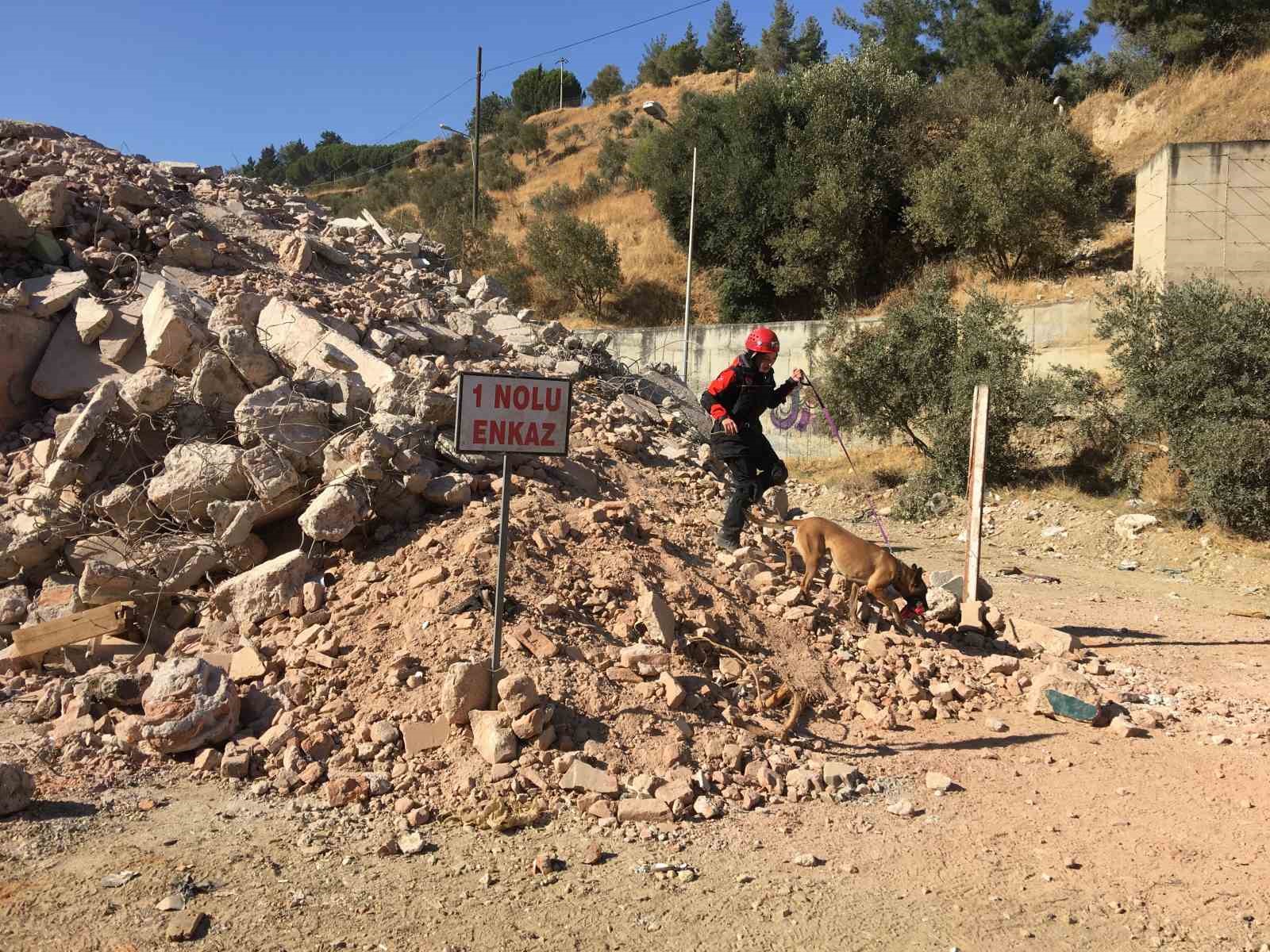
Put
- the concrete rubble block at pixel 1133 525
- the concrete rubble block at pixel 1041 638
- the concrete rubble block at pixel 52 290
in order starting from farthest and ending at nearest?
the concrete rubble block at pixel 1133 525
the concrete rubble block at pixel 52 290
the concrete rubble block at pixel 1041 638

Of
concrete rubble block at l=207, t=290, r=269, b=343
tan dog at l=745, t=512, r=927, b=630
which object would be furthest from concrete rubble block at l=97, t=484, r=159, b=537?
tan dog at l=745, t=512, r=927, b=630

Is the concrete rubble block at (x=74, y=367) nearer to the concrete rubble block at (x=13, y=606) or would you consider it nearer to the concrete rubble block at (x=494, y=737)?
the concrete rubble block at (x=13, y=606)

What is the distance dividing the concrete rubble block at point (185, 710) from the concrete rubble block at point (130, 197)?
6.89m

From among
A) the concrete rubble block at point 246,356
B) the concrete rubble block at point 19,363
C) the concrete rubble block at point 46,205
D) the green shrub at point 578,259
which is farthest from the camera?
the green shrub at point 578,259

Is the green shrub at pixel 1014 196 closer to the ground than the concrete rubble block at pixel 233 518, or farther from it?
farther from it

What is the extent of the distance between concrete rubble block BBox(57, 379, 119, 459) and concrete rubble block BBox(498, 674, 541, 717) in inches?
152

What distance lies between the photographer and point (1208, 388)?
12930mm

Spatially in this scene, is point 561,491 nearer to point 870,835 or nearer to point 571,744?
point 571,744

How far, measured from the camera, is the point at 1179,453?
1323 cm

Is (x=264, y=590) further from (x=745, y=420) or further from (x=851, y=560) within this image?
(x=851, y=560)

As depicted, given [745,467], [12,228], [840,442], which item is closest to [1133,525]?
[840,442]

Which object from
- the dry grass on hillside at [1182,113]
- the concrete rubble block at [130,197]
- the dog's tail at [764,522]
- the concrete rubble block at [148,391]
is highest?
the dry grass on hillside at [1182,113]

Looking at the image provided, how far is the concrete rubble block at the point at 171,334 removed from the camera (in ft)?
23.0

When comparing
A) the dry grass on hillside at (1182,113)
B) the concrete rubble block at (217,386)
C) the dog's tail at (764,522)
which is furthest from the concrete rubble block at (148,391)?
the dry grass on hillside at (1182,113)
